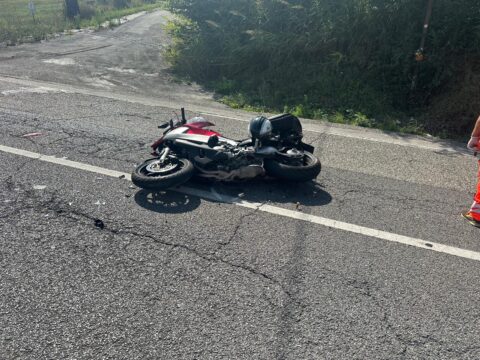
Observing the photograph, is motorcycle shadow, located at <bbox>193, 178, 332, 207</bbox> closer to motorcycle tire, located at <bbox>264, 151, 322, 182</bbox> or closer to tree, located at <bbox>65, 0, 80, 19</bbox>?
motorcycle tire, located at <bbox>264, 151, 322, 182</bbox>

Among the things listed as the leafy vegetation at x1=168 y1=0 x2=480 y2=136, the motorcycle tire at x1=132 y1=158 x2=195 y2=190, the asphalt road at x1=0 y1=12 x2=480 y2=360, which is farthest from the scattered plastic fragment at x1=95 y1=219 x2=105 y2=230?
the leafy vegetation at x1=168 y1=0 x2=480 y2=136

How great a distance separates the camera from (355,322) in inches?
123

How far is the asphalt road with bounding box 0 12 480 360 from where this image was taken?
295 centimetres

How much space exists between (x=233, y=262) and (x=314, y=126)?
534cm

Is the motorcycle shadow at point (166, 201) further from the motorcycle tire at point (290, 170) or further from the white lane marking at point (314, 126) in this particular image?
the white lane marking at point (314, 126)

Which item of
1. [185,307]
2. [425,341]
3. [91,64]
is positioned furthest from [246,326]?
[91,64]

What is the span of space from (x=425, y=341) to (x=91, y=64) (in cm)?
1385

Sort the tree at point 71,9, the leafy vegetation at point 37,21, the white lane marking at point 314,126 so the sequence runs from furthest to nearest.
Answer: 1. the tree at point 71,9
2. the leafy vegetation at point 37,21
3. the white lane marking at point 314,126

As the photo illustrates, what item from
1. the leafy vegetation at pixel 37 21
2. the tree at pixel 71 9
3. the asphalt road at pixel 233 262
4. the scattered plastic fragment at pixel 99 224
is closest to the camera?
the asphalt road at pixel 233 262

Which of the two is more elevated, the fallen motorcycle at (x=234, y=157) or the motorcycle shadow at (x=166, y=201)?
the fallen motorcycle at (x=234, y=157)

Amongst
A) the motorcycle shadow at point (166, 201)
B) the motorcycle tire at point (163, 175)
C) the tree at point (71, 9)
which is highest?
the motorcycle tire at point (163, 175)

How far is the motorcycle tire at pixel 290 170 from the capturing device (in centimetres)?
511

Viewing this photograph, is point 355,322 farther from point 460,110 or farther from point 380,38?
point 380,38

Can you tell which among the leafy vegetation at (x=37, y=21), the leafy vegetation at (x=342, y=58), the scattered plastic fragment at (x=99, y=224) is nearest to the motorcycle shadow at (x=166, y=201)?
the scattered plastic fragment at (x=99, y=224)
